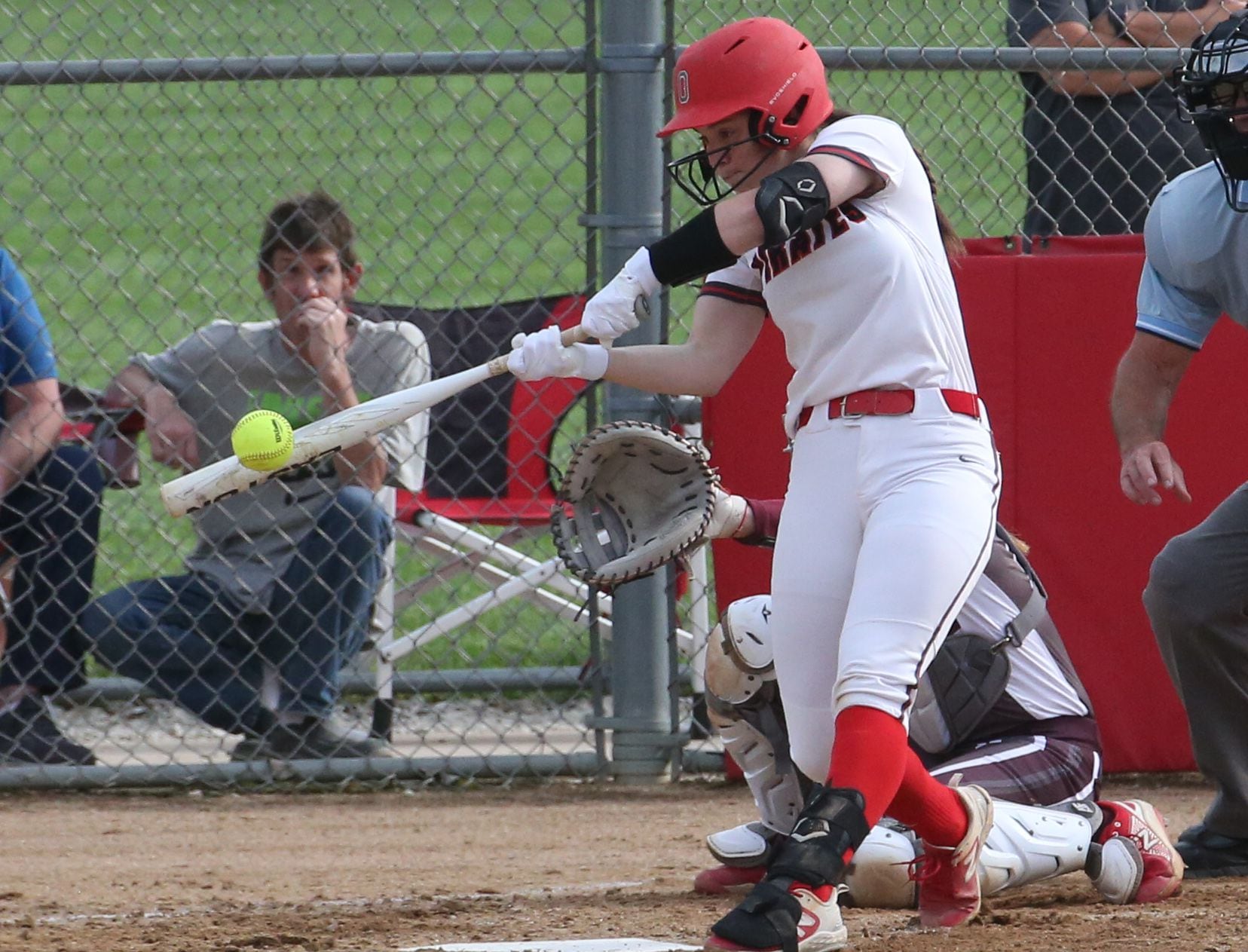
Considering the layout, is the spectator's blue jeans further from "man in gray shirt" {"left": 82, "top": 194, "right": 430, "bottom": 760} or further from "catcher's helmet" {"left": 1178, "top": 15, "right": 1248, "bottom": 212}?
"catcher's helmet" {"left": 1178, "top": 15, "right": 1248, "bottom": 212}

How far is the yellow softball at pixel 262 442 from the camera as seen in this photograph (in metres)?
3.20

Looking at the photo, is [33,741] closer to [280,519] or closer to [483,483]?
[280,519]

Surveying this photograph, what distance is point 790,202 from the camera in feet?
9.25

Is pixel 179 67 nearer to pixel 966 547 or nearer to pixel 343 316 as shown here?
pixel 343 316

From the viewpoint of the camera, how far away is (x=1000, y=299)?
4.65 metres

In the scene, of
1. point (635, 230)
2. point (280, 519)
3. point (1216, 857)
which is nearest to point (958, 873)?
point (1216, 857)

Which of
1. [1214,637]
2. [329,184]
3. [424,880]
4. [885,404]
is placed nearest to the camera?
[885,404]

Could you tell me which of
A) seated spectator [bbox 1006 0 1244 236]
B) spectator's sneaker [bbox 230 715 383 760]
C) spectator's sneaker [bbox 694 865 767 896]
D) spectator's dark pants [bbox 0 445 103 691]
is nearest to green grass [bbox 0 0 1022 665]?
spectator's sneaker [bbox 230 715 383 760]

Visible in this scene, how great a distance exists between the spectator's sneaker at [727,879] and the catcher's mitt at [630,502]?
0.64 metres

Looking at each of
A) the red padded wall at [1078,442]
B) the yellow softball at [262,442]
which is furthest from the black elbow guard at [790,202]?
the red padded wall at [1078,442]

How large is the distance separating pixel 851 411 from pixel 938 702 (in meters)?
0.80

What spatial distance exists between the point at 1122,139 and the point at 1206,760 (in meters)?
2.19

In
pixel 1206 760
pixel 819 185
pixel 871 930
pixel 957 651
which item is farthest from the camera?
pixel 1206 760

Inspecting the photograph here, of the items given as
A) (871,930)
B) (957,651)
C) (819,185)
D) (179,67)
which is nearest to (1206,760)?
(957,651)
